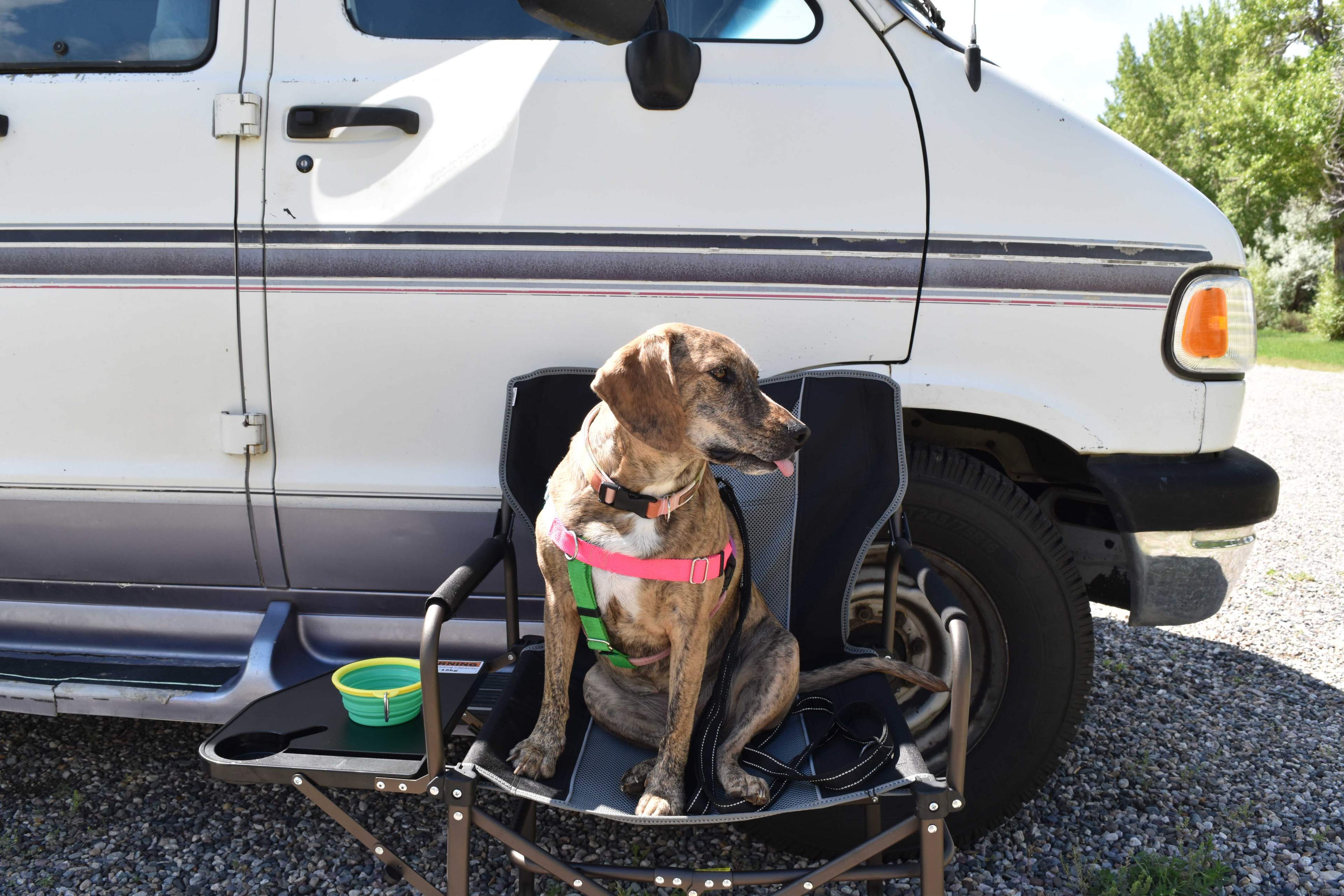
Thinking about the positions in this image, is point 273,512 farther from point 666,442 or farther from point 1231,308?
point 1231,308

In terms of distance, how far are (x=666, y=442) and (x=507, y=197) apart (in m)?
0.87

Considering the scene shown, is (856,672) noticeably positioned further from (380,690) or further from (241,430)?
(241,430)

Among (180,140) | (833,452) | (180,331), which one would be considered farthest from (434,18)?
(833,452)

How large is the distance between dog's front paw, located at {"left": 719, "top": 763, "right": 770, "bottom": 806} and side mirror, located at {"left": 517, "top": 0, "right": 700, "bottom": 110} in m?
1.66

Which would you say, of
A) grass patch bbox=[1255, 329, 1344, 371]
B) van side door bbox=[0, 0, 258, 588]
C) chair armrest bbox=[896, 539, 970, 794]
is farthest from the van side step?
grass patch bbox=[1255, 329, 1344, 371]

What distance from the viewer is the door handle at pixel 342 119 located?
2418 millimetres

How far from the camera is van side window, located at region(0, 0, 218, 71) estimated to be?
254 centimetres

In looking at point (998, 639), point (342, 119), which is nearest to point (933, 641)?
point (998, 639)

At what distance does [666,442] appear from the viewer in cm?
204

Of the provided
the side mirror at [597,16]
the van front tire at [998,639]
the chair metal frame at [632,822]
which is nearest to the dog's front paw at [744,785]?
the chair metal frame at [632,822]

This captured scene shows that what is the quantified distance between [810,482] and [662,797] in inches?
38.5

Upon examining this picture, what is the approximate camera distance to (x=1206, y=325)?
7.97 ft

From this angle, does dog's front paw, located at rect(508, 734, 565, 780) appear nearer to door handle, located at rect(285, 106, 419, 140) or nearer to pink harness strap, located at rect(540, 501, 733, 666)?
pink harness strap, located at rect(540, 501, 733, 666)

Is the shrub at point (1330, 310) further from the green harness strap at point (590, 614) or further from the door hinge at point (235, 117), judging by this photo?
the door hinge at point (235, 117)
